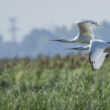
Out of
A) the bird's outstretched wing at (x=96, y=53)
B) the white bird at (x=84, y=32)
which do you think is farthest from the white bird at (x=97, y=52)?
the white bird at (x=84, y=32)

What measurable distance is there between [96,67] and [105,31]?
144 meters

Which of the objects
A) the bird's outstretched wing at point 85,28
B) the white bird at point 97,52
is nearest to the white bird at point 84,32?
the bird's outstretched wing at point 85,28

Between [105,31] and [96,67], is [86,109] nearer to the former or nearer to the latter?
[96,67]

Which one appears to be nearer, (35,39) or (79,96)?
(79,96)

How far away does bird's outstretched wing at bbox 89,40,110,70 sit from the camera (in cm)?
649

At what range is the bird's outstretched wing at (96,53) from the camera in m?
6.49

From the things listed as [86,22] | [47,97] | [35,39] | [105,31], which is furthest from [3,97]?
[35,39]

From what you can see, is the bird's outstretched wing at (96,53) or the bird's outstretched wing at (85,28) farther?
the bird's outstretched wing at (85,28)

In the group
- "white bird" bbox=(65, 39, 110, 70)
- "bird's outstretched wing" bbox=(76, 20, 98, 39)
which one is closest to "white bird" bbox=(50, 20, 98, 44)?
"bird's outstretched wing" bbox=(76, 20, 98, 39)

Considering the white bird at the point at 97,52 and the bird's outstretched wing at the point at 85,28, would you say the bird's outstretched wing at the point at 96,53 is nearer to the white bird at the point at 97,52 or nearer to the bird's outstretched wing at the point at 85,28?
the white bird at the point at 97,52

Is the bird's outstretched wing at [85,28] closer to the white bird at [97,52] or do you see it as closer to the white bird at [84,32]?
the white bird at [84,32]

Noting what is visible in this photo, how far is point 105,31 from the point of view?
149500 mm

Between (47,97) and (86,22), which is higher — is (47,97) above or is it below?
below

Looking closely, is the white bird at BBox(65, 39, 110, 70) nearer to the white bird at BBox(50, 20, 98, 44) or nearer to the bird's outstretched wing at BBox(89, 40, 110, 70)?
the bird's outstretched wing at BBox(89, 40, 110, 70)
